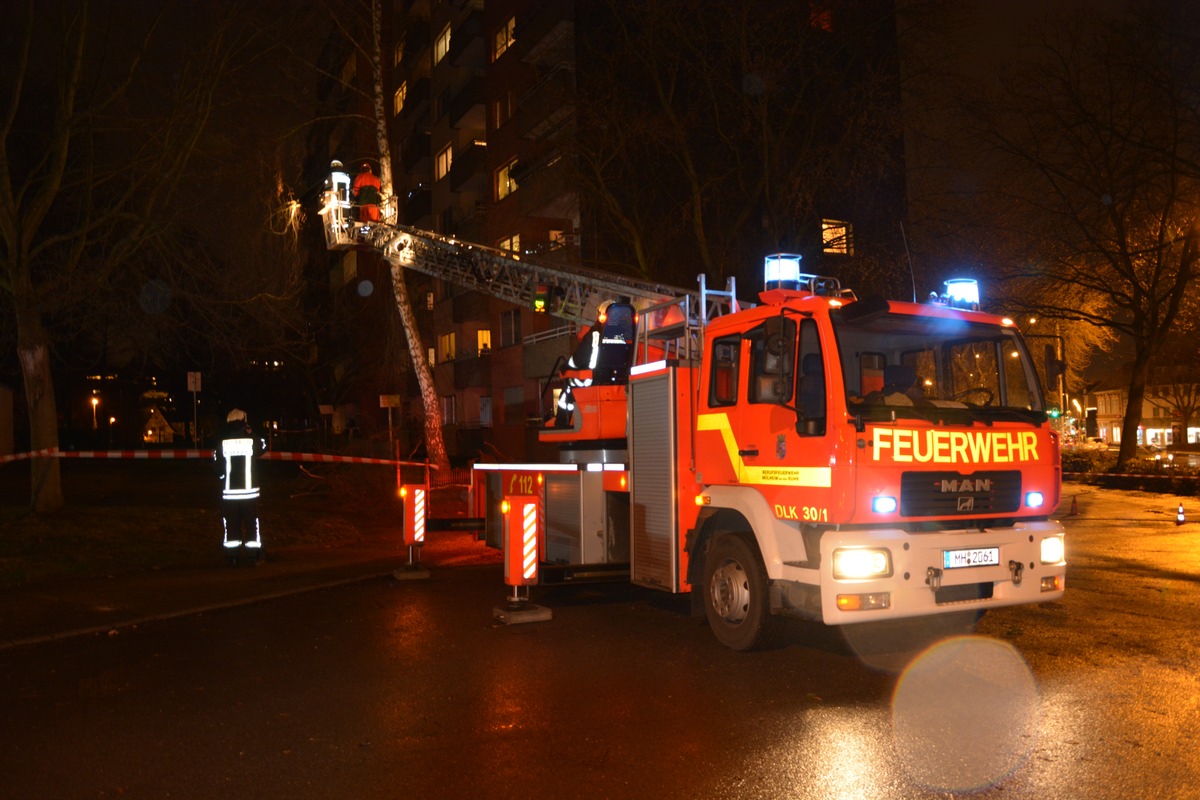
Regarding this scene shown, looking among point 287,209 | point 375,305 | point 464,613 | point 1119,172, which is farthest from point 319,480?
point 375,305

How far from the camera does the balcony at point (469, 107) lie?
35.6 meters

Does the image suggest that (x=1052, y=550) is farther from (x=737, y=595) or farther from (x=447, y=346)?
(x=447, y=346)

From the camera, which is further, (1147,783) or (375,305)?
(375,305)

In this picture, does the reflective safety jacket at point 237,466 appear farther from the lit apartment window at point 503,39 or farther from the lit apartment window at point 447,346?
the lit apartment window at point 447,346

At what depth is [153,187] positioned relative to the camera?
14.4 meters

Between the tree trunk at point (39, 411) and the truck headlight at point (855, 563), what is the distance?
12.1m

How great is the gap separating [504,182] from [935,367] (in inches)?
1114

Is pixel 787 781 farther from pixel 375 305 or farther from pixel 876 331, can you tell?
pixel 375 305

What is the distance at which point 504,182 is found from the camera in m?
34.0

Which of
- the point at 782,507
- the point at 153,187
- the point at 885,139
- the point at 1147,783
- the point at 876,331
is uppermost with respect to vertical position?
the point at 885,139

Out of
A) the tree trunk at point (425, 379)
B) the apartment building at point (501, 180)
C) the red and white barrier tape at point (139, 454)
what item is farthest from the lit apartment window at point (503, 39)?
the red and white barrier tape at point (139, 454)

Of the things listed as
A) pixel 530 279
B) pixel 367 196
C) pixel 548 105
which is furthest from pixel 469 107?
pixel 530 279

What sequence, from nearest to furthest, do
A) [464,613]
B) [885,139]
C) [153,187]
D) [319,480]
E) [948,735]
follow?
1. [948,735]
2. [464,613]
3. [153,187]
4. [885,139]
5. [319,480]

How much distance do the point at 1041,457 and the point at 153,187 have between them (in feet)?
42.2
